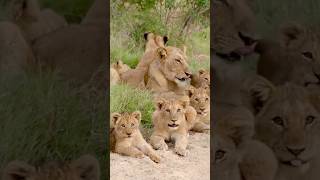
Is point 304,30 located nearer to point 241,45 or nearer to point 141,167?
point 241,45

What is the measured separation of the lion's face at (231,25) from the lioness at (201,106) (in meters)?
0.19

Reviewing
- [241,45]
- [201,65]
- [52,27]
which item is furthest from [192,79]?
[52,27]

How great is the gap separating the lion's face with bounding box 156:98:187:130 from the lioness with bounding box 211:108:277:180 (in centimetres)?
14

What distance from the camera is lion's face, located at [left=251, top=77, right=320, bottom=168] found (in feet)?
9.12

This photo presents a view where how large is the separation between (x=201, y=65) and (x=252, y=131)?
334 mm

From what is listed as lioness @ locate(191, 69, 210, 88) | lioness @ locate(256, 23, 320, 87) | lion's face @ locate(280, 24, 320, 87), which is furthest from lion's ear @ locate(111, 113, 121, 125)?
lion's face @ locate(280, 24, 320, 87)

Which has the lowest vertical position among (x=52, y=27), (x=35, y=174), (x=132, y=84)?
(x=35, y=174)

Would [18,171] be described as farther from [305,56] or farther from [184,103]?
[305,56]

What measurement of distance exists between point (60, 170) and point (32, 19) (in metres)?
0.57

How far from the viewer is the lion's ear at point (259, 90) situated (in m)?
2.78

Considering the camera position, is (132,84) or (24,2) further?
(132,84)

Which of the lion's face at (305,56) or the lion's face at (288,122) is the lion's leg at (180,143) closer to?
the lion's face at (288,122)

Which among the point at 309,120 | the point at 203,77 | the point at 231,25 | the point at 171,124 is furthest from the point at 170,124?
the point at 309,120

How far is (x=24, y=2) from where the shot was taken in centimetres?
257
